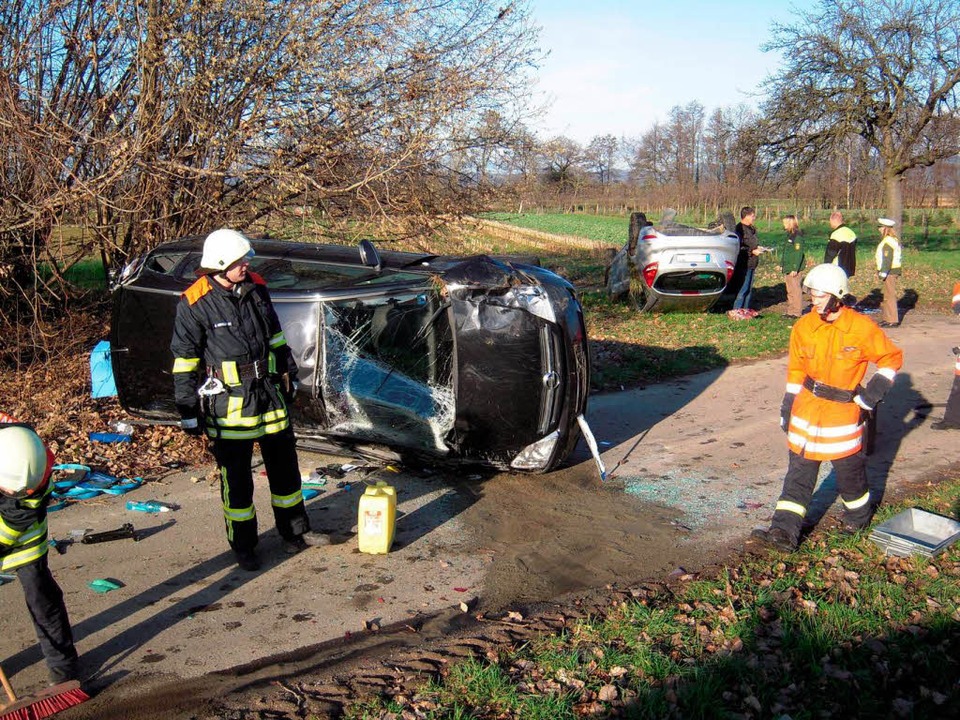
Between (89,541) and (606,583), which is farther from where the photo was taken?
(89,541)

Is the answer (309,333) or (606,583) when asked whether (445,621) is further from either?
(309,333)

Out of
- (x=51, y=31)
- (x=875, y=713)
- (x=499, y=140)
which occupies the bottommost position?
(x=875, y=713)

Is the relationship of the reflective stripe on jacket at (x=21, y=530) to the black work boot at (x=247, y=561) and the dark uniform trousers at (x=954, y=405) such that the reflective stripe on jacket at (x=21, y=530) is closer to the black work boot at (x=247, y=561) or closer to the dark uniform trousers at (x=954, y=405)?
the black work boot at (x=247, y=561)

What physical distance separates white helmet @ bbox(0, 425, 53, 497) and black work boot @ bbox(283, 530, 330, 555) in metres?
1.88

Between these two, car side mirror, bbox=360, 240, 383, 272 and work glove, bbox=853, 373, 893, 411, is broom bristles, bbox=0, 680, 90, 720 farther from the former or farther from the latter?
work glove, bbox=853, 373, 893, 411

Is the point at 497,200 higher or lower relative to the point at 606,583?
higher

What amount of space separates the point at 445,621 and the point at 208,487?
272cm

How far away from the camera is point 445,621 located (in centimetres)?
434

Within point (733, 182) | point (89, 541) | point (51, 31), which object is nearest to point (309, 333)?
point (89, 541)

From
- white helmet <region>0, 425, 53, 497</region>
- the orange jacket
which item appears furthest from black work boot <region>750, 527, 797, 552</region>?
white helmet <region>0, 425, 53, 497</region>

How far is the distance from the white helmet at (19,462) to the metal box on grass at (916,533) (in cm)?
463

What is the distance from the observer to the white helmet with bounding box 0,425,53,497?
3.45 meters

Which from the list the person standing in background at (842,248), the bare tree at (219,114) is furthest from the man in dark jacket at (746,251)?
the bare tree at (219,114)

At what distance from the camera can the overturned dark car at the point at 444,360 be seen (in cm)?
605
